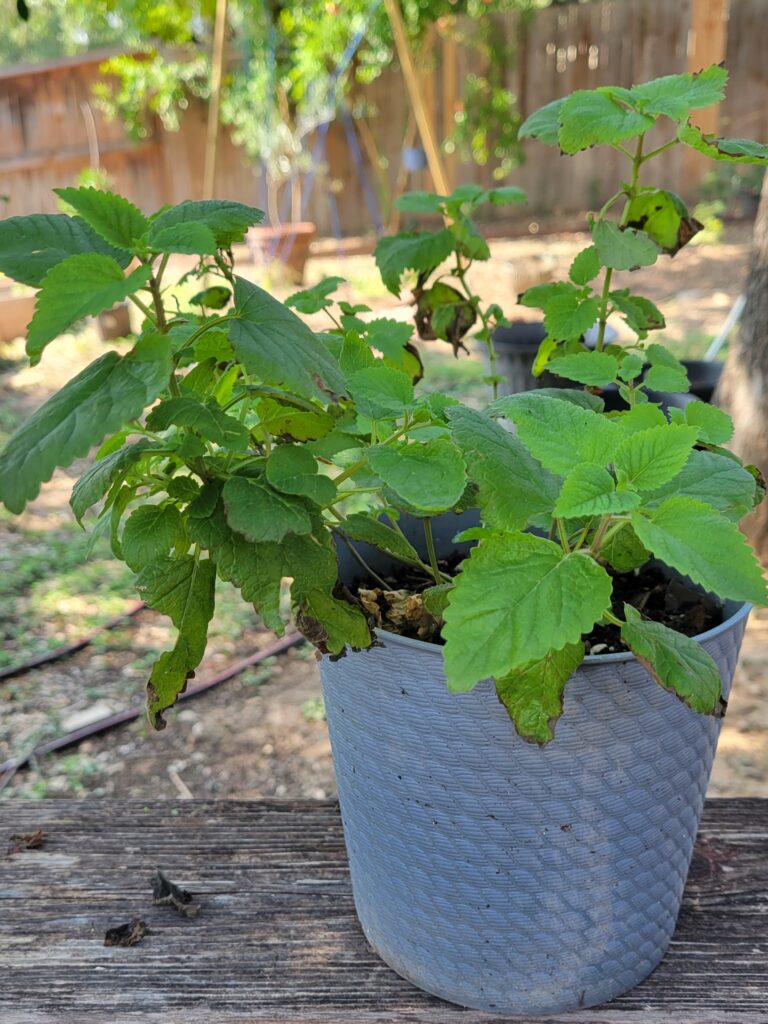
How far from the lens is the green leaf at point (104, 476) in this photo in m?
0.70

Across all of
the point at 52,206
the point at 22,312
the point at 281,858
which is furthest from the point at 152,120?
the point at 281,858

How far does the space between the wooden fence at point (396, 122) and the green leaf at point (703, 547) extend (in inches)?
293

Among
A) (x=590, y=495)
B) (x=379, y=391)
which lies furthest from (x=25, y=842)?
(x=590, y=495)

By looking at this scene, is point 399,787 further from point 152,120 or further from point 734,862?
point 152,120

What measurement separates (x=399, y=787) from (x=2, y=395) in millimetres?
4278

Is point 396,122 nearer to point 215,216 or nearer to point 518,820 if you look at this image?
point 215,216

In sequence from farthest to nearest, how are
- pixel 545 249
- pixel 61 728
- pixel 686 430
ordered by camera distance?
pixel 545 249 → pixel 61 728 → pixel 686 430

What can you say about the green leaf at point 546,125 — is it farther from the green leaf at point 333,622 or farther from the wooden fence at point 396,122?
the wooden fence at point 396,122

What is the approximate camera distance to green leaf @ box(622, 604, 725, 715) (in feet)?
2.20

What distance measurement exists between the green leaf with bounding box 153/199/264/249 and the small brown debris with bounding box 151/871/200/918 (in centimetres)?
74

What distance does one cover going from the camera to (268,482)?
726 mm

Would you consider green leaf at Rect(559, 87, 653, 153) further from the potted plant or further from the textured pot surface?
the textured pot surface

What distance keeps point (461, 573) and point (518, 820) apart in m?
0.23

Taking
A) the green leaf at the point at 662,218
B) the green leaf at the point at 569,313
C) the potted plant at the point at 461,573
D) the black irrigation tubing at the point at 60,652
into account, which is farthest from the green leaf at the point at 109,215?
the black irrigation tubing at the point at 60,652
